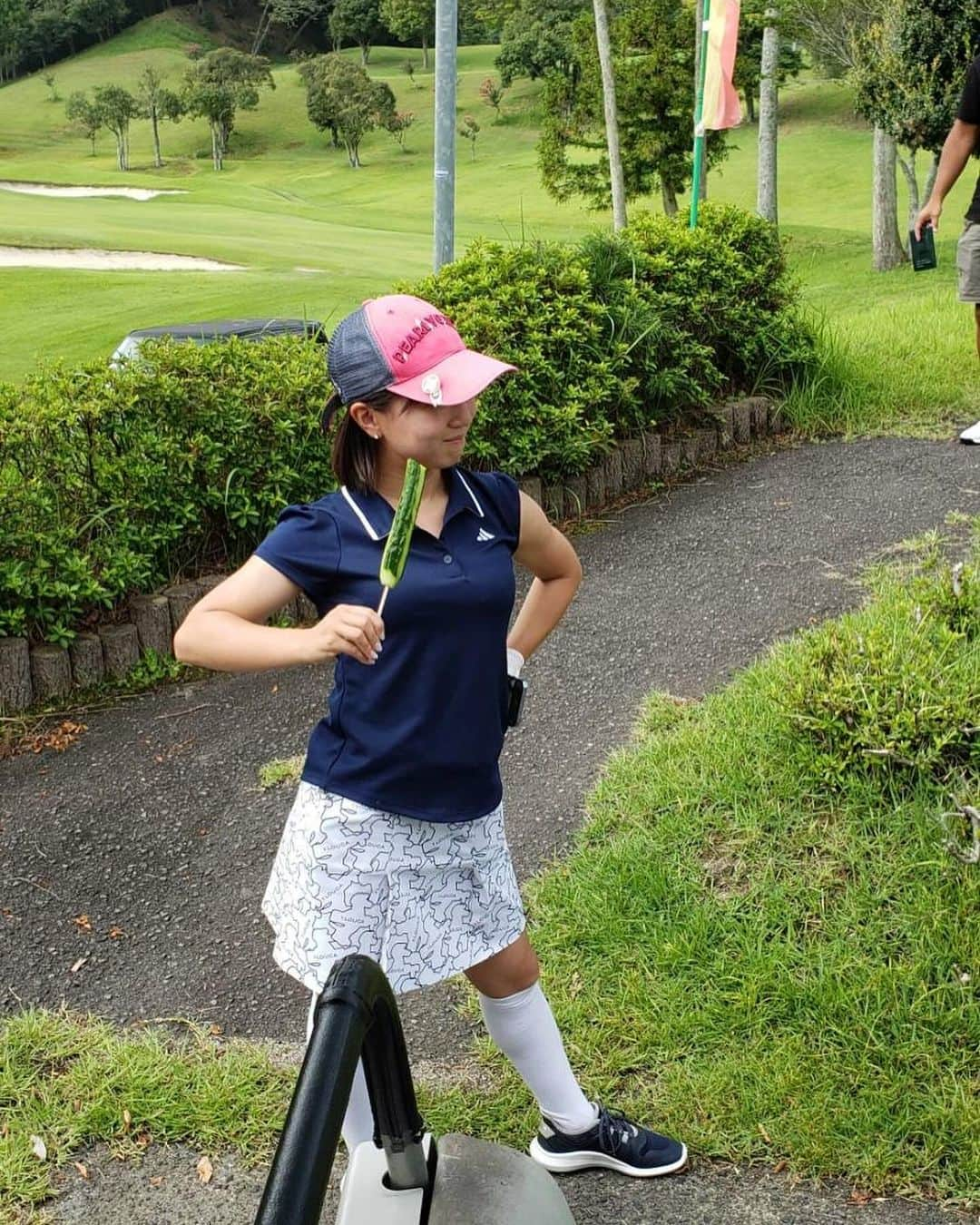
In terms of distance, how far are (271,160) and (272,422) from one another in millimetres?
62934

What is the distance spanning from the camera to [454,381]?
2.33 m

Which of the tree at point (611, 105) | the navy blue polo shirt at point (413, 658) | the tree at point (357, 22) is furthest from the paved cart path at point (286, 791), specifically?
the tree at point (357, 22)

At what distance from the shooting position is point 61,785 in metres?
4.75

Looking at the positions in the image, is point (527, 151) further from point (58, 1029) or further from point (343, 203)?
point (58, 1029)

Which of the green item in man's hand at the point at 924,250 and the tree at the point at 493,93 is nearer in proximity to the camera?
the green item in man's hand at the point at 924,250

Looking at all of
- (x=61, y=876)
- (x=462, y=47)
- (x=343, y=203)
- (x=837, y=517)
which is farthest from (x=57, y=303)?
(x=462, y=47)

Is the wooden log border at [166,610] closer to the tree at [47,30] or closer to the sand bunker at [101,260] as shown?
the sand bunker at [101,260]

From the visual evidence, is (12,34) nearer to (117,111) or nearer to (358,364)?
(117,111)

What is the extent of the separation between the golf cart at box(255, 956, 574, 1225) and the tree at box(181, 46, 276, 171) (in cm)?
6462

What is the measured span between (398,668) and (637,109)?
28.3 meters

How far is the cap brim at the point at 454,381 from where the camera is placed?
230 cm

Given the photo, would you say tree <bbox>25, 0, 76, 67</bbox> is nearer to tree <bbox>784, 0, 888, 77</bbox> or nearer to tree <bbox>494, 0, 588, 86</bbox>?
tree <bbox>494, 0, 588, 86</bbox>

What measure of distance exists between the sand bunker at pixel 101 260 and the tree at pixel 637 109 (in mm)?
9860

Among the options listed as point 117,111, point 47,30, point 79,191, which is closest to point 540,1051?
point 79,191
